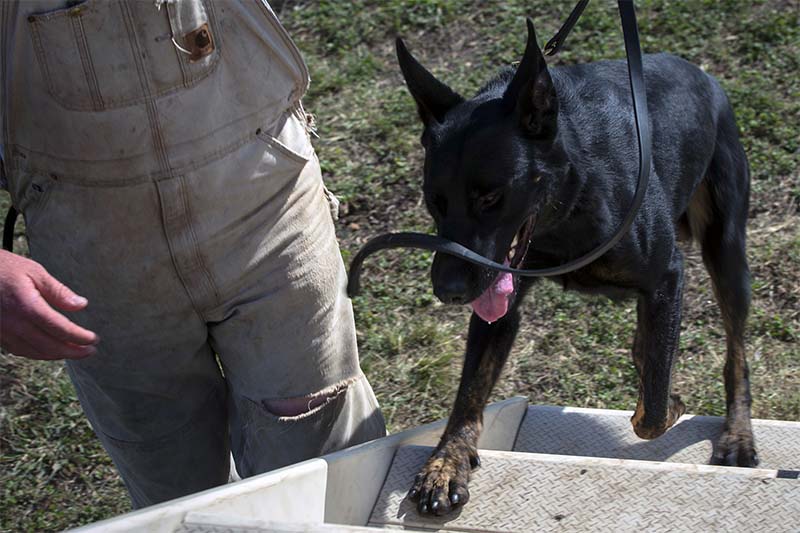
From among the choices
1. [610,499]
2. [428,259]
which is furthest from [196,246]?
[428,259]

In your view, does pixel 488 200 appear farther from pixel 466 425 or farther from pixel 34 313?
pixel 34 313

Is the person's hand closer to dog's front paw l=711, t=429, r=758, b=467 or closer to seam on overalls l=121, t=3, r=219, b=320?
seam on overalls l=121, t=3, r=219, b=320

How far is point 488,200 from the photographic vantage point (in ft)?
9.13

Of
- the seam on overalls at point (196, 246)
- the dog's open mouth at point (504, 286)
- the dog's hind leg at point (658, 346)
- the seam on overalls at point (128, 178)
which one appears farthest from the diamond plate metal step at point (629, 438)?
the seam on overalls at point (128, 178)

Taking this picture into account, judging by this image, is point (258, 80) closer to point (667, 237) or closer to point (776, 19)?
point (667, 237)

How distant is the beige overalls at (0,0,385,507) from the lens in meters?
2.41

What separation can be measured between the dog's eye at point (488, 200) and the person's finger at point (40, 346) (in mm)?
1153

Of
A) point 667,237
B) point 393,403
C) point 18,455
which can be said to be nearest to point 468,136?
point 667,237

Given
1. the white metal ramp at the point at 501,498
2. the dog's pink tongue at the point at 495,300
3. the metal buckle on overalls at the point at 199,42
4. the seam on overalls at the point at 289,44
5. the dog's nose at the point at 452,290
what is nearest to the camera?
the white metal ramp at the point at 501,498

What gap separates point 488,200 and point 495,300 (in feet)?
1.19

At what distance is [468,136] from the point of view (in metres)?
2.84

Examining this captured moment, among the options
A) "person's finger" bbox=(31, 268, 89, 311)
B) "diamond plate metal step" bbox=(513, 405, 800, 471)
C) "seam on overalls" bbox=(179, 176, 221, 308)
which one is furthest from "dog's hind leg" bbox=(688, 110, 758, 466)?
"person's finger" bbox=(31, 268, 89, 311)

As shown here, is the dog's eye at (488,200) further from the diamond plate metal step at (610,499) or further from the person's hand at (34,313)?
the person's hand at (34,313)

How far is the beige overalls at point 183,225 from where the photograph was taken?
2412 millimetres
